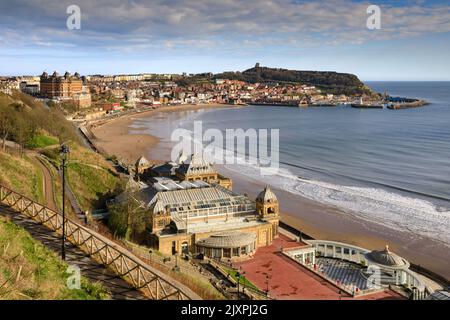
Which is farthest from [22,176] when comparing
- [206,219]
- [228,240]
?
[228,240]

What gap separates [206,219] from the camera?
27406 mm

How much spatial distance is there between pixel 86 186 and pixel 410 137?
62.7 m

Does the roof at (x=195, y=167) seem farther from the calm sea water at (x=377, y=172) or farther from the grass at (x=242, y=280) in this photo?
the grass at (x=242, y=280)

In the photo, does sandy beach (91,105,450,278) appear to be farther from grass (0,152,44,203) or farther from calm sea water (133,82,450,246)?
grass (0,152,44,203)

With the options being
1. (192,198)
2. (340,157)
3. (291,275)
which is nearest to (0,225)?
(291,275)

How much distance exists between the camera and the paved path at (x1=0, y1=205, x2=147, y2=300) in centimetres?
1062

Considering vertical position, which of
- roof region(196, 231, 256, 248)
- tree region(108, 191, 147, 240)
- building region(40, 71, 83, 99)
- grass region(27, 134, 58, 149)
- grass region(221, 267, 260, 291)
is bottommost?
grass region(221, 267, 260, 291)

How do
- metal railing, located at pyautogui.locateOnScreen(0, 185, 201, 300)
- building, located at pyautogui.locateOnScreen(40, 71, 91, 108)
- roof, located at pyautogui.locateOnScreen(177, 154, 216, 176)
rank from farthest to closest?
building, located at pyautogui.locateOnScreen(40, 71, 91, 108) → roof, located at pyautogui.locateOnScreen(177, 154, 216, 176) → metal railing, located at pyautogui.locateOnScreen(0, 185, 201, 300)

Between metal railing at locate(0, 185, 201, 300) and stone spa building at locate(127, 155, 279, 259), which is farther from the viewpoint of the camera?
stone spa building at locate(127, 155, 279, 259)

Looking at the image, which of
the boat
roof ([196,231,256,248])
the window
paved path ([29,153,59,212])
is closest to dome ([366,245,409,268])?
roof ([196,231,256,248])

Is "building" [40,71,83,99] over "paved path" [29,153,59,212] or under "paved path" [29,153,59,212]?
over
